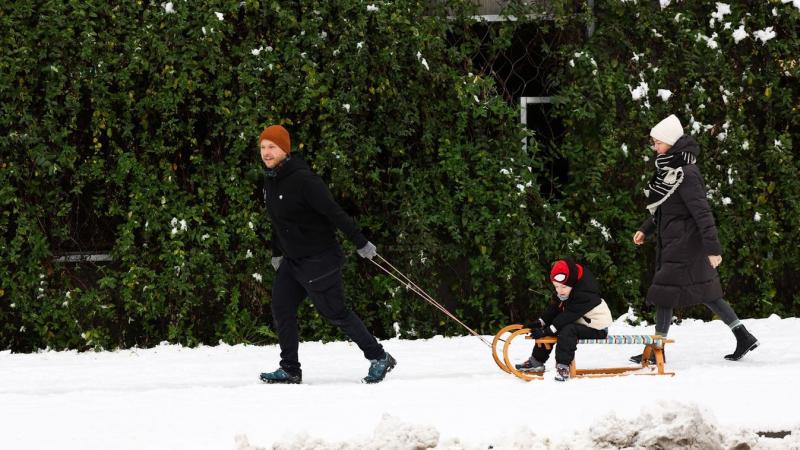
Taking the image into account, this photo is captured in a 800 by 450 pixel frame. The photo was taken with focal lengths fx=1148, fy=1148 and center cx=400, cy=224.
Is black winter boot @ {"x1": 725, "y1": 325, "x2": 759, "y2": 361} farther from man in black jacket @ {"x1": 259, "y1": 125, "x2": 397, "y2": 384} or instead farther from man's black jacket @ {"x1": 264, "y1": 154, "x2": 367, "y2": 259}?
man's black jacket @ {"x1": 264, "y1": 154, "x2": 367, "y2": 259}

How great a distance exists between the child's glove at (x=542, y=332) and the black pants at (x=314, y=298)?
1029 mm

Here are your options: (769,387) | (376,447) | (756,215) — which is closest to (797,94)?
(756,215)

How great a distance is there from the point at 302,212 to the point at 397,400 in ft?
4.66

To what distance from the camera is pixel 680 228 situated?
26.1ft

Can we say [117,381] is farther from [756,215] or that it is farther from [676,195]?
[756,215]

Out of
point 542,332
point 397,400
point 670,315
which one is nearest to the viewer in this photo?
point 397,400

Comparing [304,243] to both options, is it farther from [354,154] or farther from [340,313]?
[354,154]

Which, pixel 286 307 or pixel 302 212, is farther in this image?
pixel 286 307

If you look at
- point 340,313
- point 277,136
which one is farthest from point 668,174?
point 277,136

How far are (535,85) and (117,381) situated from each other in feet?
14.0

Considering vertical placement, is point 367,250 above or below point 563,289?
above

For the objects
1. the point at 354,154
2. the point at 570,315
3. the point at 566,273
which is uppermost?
the point at 354,154

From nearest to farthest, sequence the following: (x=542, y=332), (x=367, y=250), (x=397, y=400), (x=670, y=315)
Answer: (x=397, y=400), (x=367, y=250), (x=542, y=332), (x=670, y=315)

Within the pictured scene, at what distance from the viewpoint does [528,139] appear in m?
9.70
